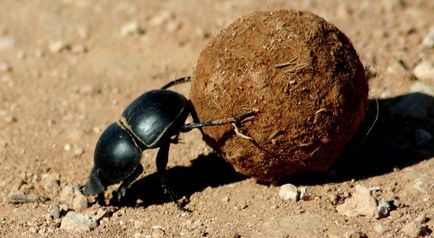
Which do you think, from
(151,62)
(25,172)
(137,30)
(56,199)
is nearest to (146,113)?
(56,199)

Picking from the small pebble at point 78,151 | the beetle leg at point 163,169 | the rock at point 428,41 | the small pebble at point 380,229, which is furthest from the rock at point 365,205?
the rock at point 428,41

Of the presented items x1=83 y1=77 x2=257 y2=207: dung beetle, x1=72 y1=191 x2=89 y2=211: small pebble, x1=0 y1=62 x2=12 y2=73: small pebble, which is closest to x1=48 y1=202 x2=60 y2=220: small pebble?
x1=72 y1=191 x2=89 y2=211: small pebble

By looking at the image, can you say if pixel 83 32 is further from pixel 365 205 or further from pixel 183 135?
pixel 365 205

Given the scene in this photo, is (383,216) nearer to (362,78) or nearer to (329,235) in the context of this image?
(329,235)

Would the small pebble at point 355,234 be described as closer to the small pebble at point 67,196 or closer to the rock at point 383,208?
the rock at point 383,208

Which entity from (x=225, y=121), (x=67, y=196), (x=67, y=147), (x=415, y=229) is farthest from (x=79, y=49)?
(x=415, y=229)
